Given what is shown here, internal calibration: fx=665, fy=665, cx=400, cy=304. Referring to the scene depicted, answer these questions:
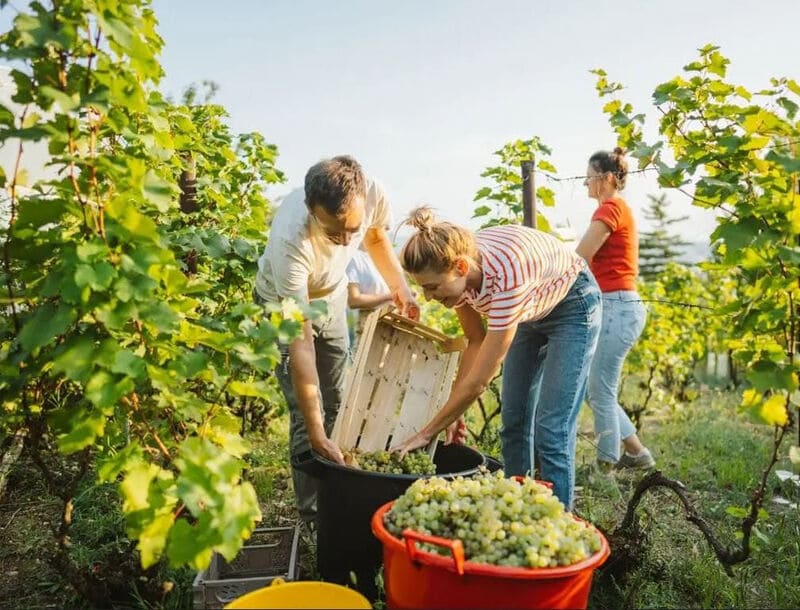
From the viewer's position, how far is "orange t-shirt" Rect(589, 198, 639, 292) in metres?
3.84

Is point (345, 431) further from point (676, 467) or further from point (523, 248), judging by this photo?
point (676, 467)

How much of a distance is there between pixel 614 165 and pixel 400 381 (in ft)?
6.11

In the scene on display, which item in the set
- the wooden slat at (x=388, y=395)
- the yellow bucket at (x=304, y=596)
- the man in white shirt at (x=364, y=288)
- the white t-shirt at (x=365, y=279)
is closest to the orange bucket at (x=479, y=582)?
the yellow bucket at (x=304, y=596)

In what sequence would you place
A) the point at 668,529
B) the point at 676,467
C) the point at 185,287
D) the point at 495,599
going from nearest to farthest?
the point at 495,599
the point at 185,287
the point at 668,529
the point at 676,467

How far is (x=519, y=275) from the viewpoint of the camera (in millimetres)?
2361

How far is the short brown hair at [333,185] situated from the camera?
7.75 feet

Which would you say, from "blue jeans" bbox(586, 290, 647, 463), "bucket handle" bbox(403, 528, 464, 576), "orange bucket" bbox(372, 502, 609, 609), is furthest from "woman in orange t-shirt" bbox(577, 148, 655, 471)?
"bucket handle" bbox(403, 528, 464, 576)

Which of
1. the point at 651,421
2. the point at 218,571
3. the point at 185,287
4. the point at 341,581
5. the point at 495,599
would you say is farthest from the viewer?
the point at 651,421

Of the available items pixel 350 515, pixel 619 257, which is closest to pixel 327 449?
pixel 350 515

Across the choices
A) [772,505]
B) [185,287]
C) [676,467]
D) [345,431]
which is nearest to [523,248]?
[345,431]

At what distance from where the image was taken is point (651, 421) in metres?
6.50

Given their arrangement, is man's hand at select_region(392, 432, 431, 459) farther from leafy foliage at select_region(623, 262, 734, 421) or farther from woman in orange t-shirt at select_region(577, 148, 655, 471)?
leafy foliage at select_region(623, 262, 734, 421)

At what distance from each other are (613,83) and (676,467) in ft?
8.51

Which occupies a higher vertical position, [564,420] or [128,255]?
[128,255]
